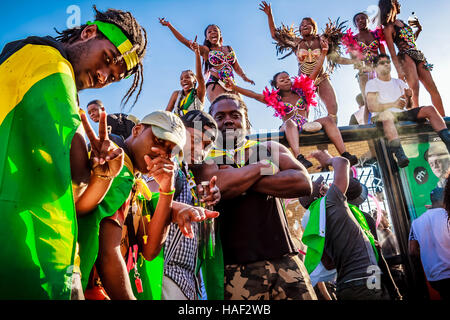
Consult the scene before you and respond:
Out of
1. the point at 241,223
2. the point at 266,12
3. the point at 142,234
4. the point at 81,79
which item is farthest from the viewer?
the point at 266,12

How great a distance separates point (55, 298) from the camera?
1.08 m

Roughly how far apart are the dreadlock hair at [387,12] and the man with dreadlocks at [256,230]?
5538 mm

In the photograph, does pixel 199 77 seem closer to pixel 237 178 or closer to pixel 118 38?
pixel 237 178

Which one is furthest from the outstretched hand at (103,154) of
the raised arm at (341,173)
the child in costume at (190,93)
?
the child in costume at (190,93)

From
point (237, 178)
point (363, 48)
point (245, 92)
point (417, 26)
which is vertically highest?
point (417, 26)

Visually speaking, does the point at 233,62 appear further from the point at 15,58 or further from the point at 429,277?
the point at 15,58

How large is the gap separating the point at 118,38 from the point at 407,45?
21.5ft

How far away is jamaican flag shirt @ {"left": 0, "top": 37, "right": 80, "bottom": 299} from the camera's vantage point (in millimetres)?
1067

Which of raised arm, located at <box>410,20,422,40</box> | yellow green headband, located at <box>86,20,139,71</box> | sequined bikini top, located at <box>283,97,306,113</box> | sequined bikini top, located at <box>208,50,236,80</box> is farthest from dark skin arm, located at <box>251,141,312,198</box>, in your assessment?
raised arm, located at <box>410,20,422,40</box>

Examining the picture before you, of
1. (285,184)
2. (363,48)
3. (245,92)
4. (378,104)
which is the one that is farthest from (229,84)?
(285,184)

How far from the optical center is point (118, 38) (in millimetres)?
1691

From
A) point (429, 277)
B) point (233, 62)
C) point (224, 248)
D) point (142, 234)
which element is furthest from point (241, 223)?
point (233, 62)

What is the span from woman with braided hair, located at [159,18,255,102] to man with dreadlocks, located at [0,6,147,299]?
4948 millimetres
